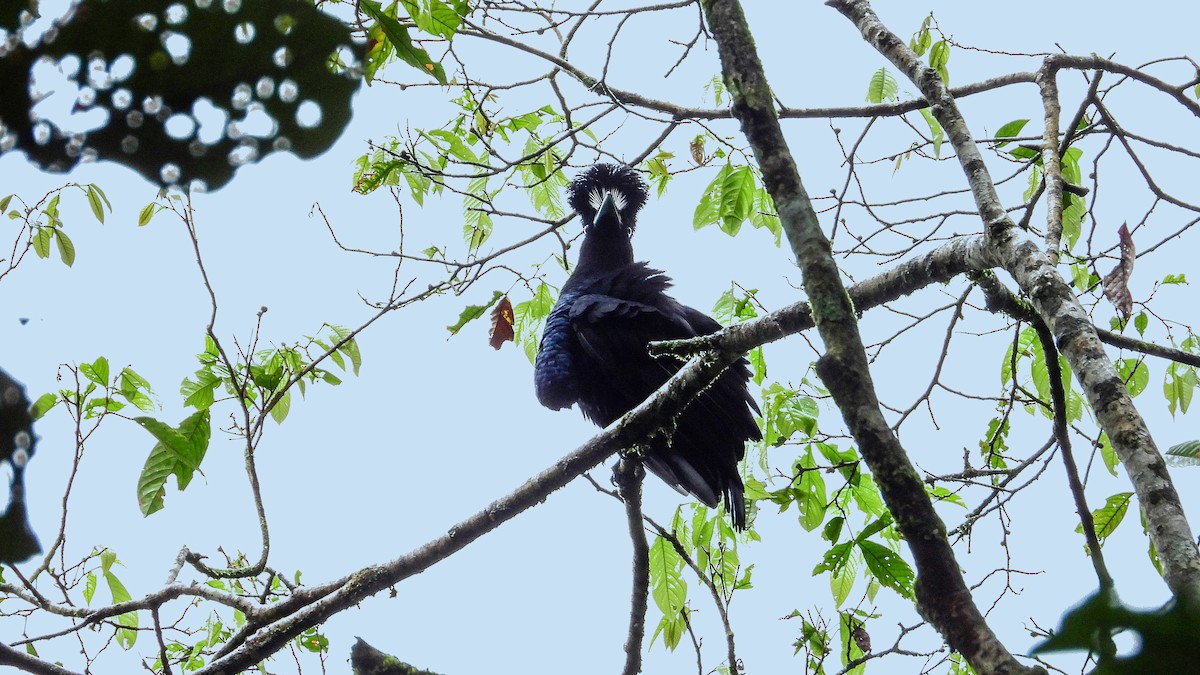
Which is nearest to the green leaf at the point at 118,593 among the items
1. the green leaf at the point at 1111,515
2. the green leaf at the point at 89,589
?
the green leaf at the point at 89,589

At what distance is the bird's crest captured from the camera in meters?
4.17

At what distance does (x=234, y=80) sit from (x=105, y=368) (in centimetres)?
217

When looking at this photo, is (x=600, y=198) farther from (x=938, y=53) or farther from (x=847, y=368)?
(x=847, y=368)

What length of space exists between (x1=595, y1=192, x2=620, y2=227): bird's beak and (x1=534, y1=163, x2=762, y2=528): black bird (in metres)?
0.11

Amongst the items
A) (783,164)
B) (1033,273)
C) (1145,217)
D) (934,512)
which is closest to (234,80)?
(934,512)

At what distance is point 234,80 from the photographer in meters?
0.39

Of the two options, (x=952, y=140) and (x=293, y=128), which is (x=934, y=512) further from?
(x=952, y=140)

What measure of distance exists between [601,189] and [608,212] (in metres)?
0.32

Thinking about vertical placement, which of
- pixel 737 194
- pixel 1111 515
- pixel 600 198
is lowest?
pixel 1111 515

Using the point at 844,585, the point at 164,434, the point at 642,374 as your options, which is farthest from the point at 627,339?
the point at 164,434

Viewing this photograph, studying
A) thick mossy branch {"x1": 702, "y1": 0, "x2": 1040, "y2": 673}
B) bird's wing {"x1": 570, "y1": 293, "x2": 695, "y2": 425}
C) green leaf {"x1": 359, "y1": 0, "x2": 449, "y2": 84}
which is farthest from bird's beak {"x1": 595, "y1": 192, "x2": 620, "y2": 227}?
thick mossy branch {"x1": 702, "y1": 0, "x2": 1040, "y2": 673}

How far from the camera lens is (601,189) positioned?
13.8ft

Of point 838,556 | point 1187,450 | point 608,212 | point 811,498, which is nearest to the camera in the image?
point 1187,450

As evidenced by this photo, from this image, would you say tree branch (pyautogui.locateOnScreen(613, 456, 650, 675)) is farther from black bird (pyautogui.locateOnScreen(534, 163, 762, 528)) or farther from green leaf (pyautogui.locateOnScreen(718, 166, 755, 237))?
green leaf (pyautogui.locateOnScreen(718, 166, 755, 237))
